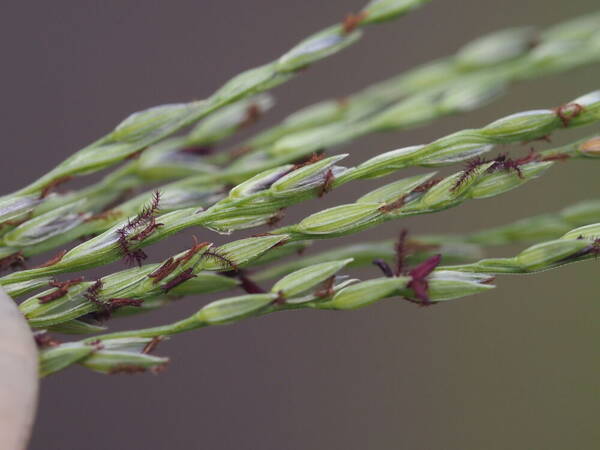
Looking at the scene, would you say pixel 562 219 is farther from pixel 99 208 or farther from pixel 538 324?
pixel 538 324

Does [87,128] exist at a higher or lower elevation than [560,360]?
higher

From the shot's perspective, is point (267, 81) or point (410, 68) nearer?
point (267, 81)

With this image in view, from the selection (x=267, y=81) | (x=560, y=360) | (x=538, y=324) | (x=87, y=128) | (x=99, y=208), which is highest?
(x=87, y=128)

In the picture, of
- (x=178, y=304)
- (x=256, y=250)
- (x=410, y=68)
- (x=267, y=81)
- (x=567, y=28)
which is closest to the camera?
(x=256, y=250)

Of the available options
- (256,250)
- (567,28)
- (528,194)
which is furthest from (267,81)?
(528,194)

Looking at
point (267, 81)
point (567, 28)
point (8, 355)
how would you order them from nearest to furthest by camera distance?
point (8, 355) → point (267, 81) → point (567, 28)

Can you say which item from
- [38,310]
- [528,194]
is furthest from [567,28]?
[528,194]

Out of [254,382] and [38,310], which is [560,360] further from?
[38,310]
